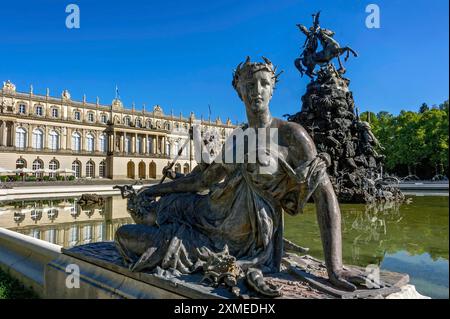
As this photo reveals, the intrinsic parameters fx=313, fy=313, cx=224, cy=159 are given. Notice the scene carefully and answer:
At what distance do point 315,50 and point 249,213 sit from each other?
54.7 ft

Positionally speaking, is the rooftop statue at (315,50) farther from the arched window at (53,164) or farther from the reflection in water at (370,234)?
the arched window at (53,164)

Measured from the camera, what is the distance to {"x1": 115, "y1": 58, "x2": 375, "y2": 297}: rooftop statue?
2.20 meters

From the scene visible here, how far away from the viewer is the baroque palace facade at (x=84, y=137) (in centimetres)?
4772

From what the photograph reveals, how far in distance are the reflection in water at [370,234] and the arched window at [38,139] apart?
44689mm

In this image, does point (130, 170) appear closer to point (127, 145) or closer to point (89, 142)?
point (127, 145)

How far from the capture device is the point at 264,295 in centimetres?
193

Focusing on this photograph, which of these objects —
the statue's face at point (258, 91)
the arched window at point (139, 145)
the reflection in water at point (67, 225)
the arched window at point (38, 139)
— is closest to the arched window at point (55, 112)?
the arched window at point (38, 139)

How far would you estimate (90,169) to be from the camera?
5525cm

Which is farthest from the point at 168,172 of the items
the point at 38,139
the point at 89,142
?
the point at 89,142

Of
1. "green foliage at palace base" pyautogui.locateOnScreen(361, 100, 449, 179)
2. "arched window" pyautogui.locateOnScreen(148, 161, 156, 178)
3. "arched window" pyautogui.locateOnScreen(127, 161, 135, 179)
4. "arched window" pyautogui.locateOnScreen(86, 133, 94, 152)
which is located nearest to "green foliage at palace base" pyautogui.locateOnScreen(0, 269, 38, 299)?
"green foliage at palace base" pyautogui.locateOnScreen(361, 100, 449, 179)

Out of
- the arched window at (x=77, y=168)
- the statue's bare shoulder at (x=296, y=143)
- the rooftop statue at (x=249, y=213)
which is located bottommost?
the rooftop statue at (x=249, y=213)

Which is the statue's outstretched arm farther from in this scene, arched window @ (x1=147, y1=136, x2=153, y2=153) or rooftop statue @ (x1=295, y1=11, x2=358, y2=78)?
arched window @ (x1=147, y1=136, x2=153, y2=153)

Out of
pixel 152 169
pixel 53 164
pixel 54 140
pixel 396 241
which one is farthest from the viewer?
pixel 152 169
